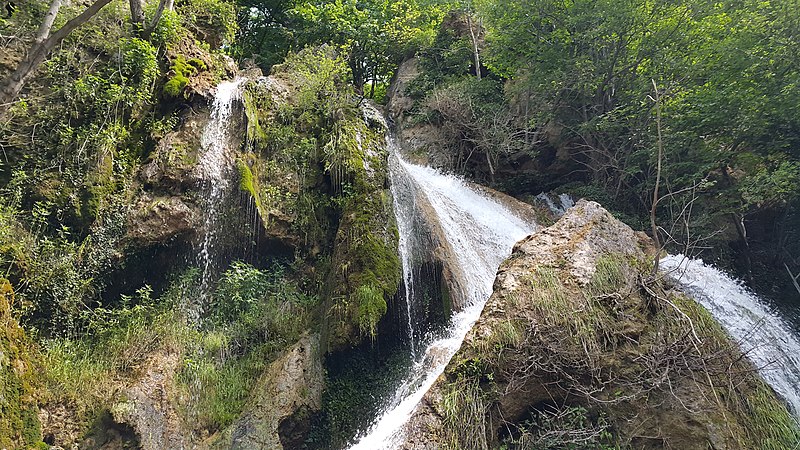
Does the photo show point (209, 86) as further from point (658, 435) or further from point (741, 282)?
point (741, 282)

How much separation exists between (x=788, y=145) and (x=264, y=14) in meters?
16.3

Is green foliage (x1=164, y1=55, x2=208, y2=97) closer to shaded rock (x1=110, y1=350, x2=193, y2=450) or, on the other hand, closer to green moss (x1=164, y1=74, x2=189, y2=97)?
green moss (x1=164, y1=74, x2=189, y2=97)

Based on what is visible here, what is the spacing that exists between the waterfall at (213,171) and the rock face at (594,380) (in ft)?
16.3

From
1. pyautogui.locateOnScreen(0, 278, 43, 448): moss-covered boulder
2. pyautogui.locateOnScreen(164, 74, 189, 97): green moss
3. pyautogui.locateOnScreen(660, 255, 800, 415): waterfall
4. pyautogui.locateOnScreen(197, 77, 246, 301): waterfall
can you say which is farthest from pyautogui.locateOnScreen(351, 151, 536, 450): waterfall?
pyautogui.locateOnScreen(164, 74, 189, 97): green moss

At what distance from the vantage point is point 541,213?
13.2 metres

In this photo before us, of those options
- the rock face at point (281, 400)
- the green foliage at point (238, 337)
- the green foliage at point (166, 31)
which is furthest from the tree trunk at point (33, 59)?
the rock face at point (281, 400)

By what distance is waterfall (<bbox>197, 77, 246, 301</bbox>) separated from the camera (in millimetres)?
8258

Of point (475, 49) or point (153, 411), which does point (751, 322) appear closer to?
point (153, 411)

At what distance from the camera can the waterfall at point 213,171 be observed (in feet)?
27.1

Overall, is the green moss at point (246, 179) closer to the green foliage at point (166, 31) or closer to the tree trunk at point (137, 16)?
the green foliage at point (166, 31)

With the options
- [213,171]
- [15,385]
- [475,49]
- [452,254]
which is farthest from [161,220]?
[475,49]

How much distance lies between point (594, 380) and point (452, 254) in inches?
147

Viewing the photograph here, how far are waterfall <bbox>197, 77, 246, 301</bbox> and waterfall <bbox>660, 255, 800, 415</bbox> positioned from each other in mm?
7371

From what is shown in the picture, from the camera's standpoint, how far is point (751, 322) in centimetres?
812
